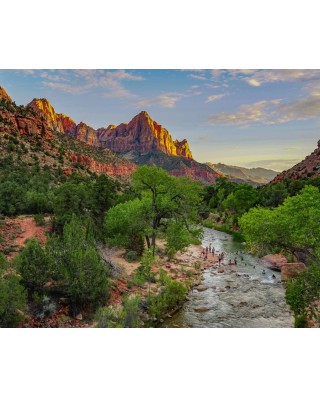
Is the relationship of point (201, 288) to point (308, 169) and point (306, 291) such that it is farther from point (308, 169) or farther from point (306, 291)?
point (308, 169)

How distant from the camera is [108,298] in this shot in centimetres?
1127

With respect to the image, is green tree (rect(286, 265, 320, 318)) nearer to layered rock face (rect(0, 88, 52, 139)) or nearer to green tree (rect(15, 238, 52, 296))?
green tree (rect(15, 238, 52, 296))

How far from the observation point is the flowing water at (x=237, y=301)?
1152 centimetres

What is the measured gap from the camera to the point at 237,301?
44.7 feet

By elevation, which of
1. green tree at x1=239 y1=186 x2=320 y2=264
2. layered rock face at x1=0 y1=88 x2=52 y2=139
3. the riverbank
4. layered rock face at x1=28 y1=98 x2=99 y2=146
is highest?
layered rock face at x1=28 y1=98 x2=99 y2=146

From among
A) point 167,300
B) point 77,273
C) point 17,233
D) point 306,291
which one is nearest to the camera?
point 306,291

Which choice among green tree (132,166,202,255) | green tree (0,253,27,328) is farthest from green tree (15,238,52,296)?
green tree (132,166,202,255)

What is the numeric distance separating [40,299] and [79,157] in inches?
1503

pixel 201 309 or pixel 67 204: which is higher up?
pixel 67 204

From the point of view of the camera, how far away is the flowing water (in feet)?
37.8

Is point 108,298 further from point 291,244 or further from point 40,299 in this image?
point 291,244

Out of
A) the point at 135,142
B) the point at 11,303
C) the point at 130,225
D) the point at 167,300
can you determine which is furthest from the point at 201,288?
the point at 135,142

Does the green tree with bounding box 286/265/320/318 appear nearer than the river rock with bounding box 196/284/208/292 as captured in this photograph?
Yes

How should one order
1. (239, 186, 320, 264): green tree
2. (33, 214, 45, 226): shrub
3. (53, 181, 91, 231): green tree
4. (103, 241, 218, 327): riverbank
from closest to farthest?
(239, 186, 320, 264): green tree → (103, 241, 218, 327): riverbank → (53, 181, 91, 231): green tree → (33, 214, 45, 226): shrub
